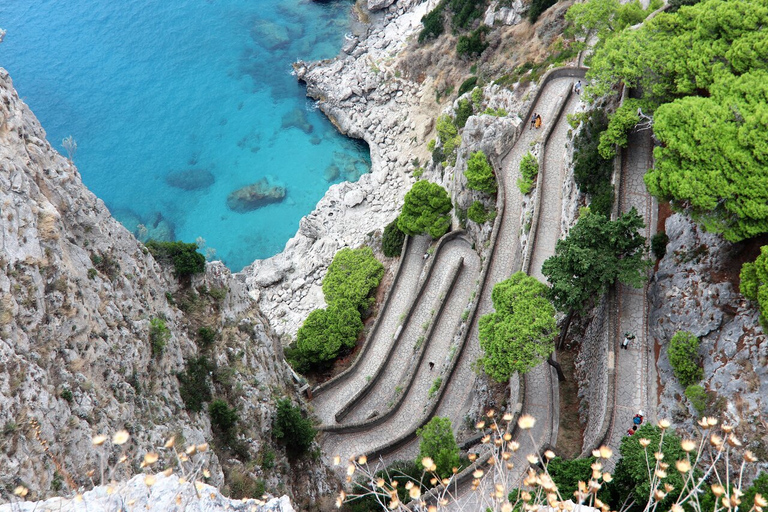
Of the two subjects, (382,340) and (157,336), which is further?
(382,340)

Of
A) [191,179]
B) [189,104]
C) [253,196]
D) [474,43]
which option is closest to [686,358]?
[474,43]

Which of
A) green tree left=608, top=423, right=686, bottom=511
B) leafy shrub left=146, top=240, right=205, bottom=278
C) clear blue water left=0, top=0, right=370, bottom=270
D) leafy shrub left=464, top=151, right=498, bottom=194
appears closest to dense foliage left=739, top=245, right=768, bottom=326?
green tree left=608, top=423, right=686, bottom=511

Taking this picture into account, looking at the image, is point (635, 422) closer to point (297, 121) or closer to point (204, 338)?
point (204, 338)

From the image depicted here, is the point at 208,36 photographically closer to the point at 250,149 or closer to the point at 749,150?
the point at 250,149

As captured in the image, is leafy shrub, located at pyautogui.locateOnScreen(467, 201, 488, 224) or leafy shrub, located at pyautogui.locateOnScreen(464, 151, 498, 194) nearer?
leafy shrub, located at pyautogui.locateOnScreen(464, 151, 498, 194)

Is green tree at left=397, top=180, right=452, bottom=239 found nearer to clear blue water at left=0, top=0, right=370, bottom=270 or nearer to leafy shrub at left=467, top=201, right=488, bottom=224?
leafy shrub at left=467, top=201, right=488, bottom=224

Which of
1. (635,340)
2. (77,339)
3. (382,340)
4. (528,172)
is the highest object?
(528,172)

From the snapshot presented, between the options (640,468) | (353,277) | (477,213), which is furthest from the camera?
(353,277)
